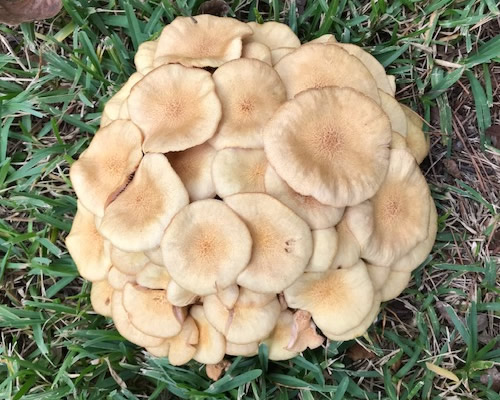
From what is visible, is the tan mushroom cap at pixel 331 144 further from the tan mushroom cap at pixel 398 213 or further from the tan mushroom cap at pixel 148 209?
the tan mushroom cap at pixel 148 209

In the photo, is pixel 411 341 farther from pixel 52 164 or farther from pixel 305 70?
pixel 52 164

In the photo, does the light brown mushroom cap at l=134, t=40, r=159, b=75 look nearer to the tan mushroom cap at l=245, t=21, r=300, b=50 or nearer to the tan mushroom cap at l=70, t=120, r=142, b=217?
the tan mushroom cap at l=70, t=120, r=142, b=217

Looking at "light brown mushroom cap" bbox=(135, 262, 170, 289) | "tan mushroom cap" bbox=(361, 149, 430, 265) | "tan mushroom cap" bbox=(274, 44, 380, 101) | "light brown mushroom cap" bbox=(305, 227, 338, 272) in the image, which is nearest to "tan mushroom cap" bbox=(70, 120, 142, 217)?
"light brown mushroom cap" bbox=(135, 262, 170, 289)

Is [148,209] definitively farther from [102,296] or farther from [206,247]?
[102,296]

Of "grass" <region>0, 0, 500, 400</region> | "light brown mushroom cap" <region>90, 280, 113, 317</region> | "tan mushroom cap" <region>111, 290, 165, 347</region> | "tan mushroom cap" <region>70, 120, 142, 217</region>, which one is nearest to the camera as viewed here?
"tan mushroom cap" <region>70, 120, 142, 217</region>

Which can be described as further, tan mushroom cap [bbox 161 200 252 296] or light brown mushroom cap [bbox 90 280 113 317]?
light brown mushroom cap [bbox 90 280 113 317]

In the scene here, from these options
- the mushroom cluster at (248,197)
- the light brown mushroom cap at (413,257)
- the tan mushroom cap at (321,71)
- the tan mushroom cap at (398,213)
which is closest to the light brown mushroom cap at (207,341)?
the mushroom cluster at (248,197)
